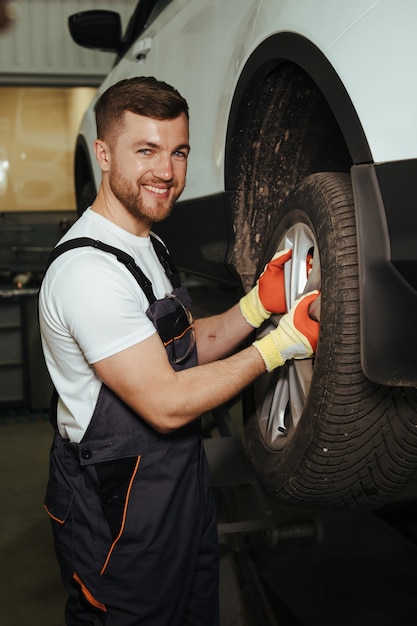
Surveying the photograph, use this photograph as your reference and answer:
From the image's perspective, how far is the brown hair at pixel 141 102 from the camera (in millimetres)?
1451

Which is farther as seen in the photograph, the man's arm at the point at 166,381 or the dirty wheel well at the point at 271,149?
the dirty wheel well at the point at 271,149

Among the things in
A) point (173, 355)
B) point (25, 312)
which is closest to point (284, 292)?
point (173, 355)

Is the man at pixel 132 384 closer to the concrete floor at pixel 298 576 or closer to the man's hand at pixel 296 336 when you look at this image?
the man's hand at pixel 296 336

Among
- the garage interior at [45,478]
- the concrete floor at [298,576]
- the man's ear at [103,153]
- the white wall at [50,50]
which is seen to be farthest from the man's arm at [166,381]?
the white wall at [50,50]

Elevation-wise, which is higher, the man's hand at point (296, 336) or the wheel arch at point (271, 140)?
the wheel arch at point (271, 140)

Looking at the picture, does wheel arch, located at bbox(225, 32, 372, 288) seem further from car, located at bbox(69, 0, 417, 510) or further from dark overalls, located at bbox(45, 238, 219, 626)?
dark overalls, located at bbox(45, 238, 219, 626)

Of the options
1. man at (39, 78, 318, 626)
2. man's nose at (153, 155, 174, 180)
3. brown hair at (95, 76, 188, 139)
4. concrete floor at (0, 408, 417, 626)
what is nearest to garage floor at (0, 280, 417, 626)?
concrete floor at (0, 408, 417, 626)

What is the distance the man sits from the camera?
1354 millimetres

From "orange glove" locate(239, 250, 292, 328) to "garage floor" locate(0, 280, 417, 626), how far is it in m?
0.66

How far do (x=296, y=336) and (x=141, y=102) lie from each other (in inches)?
22.9

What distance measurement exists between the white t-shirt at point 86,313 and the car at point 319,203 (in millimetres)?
303

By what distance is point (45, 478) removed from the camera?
355 cm

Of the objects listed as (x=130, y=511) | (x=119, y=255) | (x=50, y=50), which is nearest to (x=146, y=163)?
(x=119, y=255)

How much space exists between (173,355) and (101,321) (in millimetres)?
226
